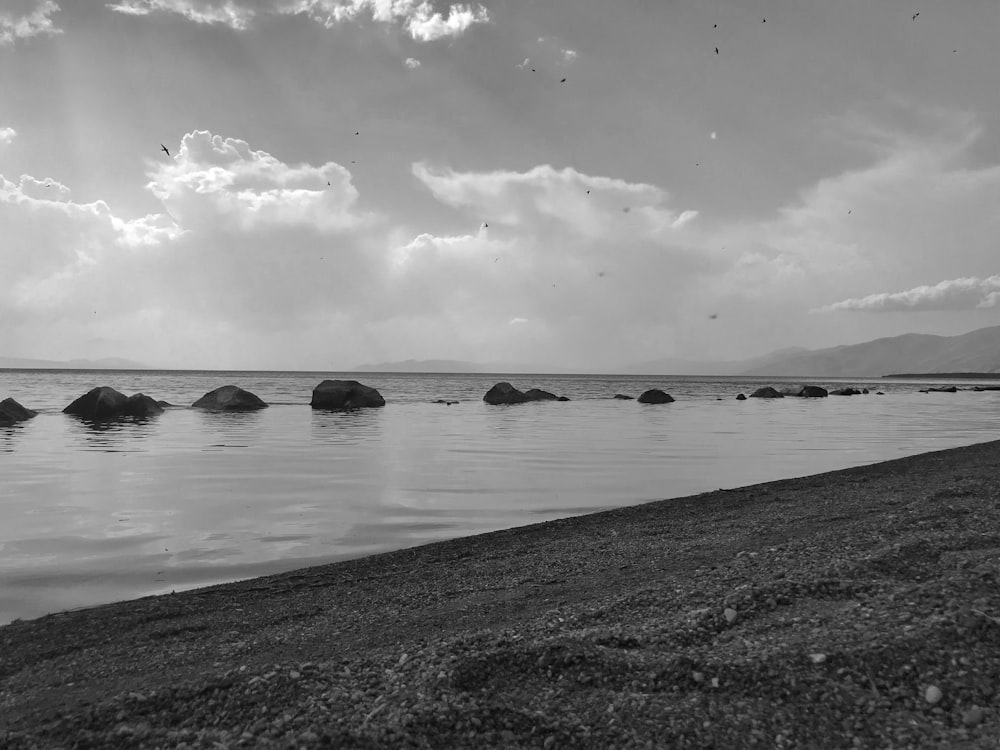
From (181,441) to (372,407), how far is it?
63.7ft

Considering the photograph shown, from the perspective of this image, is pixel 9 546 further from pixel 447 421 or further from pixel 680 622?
pixel 447 421

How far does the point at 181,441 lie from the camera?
19.3 m

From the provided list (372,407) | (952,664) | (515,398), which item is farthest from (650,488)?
(515,398)

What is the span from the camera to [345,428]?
24609 millimetres

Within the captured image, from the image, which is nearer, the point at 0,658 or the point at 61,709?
the point at 61,709

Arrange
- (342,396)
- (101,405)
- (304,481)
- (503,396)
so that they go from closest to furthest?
(304,481) → (101,405) → (342,396) → (503,396)

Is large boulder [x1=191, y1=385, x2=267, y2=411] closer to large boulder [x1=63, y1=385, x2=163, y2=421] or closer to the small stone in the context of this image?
large boulder [x1=63, y1=385, x2=163, y2=421]

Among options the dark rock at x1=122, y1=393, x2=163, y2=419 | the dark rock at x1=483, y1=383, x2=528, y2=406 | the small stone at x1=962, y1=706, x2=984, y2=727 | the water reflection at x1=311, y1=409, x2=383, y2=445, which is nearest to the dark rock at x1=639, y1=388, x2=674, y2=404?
the dark rock at x1=483, y1=383, x2=528, y2=406

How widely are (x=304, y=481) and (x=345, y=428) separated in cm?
1216

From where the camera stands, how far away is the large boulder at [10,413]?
946 inches

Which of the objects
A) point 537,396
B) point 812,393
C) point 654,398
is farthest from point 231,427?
point 812,393

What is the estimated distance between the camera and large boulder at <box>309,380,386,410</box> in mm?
37250

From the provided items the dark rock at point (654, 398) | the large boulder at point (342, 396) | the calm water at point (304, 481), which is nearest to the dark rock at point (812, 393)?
the dark rock at point (654, 398)

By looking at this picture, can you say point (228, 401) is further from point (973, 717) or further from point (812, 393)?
point (812, 393)
